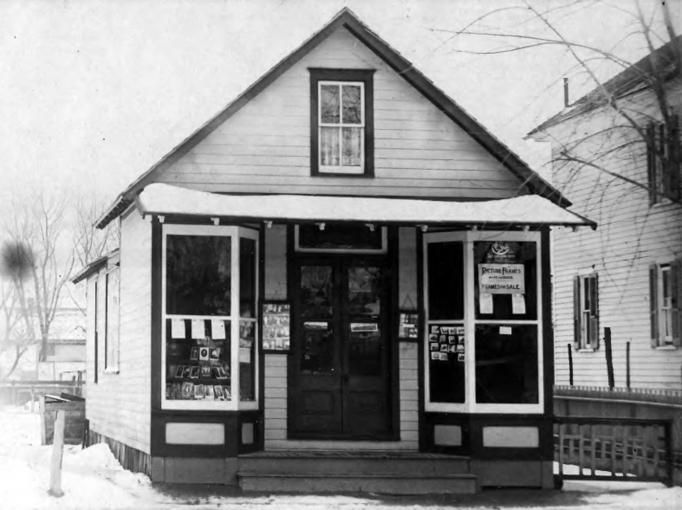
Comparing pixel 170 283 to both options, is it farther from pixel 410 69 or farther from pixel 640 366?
pixel 640 366

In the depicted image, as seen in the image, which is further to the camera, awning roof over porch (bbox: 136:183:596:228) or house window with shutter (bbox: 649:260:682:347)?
house window with shutter (bbox: 649:260:682:347)

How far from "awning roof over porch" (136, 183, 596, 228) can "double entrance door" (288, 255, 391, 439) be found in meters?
1.07

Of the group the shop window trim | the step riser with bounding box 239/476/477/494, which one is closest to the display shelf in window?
the shop window trim

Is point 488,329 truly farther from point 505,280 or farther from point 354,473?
point 354,473

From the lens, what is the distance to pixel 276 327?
1562cm

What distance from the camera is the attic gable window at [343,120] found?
16.0 metres

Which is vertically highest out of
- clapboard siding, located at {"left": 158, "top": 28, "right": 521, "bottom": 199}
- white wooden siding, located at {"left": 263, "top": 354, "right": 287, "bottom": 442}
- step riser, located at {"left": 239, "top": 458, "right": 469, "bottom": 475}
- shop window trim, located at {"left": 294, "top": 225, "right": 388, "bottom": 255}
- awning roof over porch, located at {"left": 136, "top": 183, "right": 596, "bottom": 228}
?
clapboard siding, located at {"left": 158, "top": 28, "right": 521, "bottom": 199}

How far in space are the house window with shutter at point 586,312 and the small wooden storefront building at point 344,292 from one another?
11.4 meters

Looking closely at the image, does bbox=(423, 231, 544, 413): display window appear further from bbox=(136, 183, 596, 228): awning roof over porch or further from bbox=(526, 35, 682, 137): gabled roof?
bbox=(526, 35, 682, 137): gabled roof

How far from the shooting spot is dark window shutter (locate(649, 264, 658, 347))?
24078 millimetres

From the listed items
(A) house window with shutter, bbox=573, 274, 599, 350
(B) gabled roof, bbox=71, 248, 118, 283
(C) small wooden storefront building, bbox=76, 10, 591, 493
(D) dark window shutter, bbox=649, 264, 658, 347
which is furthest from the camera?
(A) house window with shutter, bbox=573, 274, 599, 350

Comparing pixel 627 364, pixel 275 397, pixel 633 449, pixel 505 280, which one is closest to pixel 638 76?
pixel 505 280

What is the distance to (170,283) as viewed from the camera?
1506 cm

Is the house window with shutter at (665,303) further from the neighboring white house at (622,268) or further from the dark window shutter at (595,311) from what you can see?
the dark window shutter at (595,311)
